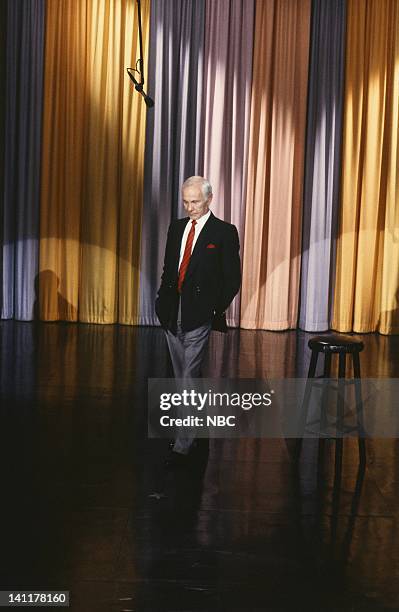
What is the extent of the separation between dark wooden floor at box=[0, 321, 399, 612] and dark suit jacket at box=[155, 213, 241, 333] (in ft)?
2.59

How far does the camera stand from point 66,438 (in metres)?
5.14

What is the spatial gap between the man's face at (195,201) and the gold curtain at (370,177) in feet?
15.4

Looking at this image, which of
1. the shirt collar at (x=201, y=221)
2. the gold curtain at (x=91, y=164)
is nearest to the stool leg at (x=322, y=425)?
the shirt collar at (x=201, y=221)

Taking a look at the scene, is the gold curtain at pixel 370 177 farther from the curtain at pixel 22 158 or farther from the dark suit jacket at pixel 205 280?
the dark suit jacket at pixel 205 280

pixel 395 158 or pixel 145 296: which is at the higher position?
pixel 395 158

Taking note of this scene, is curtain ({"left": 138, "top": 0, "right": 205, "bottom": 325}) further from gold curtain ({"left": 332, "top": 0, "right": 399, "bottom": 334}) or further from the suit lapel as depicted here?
the suit lapel

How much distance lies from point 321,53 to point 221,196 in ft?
5.59

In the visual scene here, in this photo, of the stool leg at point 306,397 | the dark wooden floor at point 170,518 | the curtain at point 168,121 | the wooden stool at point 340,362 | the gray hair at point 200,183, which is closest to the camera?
the dark wooden floor at point 170,518

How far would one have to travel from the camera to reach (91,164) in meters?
9.00

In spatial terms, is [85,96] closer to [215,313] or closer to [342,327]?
[342,327]

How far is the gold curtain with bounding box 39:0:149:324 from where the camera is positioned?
8.90 meters

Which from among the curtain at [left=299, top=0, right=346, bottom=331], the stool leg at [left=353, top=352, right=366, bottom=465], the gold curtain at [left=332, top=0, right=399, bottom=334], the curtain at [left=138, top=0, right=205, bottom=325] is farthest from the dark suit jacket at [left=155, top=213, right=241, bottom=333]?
the gold curtain at [left=332, top=0, right=399, bottom=334]

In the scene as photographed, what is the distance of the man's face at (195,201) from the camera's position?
4.55 metres

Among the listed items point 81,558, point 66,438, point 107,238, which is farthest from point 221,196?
point 81,558
